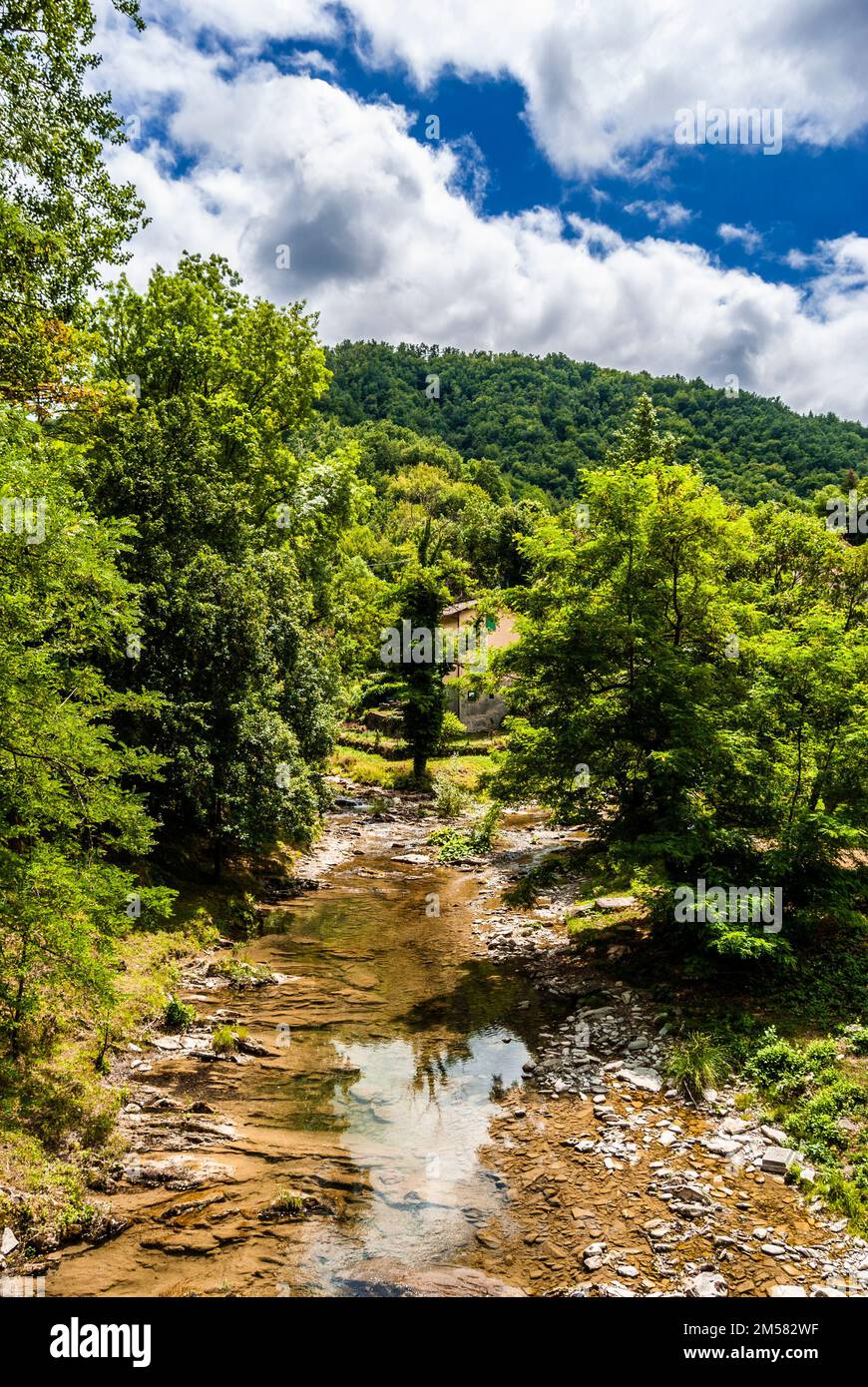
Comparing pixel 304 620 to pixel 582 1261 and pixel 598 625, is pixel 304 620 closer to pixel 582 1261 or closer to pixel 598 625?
pixel 598 625

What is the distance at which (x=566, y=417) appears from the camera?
140 metres

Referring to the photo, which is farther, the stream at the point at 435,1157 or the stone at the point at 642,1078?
the stone at the point at 642,1078

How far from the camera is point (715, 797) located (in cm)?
1261

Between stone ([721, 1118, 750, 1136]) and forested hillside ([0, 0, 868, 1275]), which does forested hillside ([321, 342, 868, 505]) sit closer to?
forested hillside ([0, 0, 868, 1275])

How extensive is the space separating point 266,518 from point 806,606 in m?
19.1

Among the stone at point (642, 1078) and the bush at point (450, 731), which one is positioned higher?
the bush at point (450, 731)

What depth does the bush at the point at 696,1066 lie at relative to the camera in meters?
9.33

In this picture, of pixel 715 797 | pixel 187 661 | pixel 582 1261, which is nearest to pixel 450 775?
pixel 187 661

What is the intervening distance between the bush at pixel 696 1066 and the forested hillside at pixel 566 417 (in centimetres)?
8767

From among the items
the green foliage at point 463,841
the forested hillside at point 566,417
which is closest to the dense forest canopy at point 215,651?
the green foliage at point 463,841

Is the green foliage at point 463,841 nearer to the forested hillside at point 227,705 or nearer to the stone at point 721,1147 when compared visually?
the forested hillside at point 227,705

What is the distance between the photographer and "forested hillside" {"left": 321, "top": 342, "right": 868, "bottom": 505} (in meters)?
102

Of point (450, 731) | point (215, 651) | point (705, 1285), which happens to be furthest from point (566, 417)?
point (705, 1285)

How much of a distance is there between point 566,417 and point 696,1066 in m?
145
